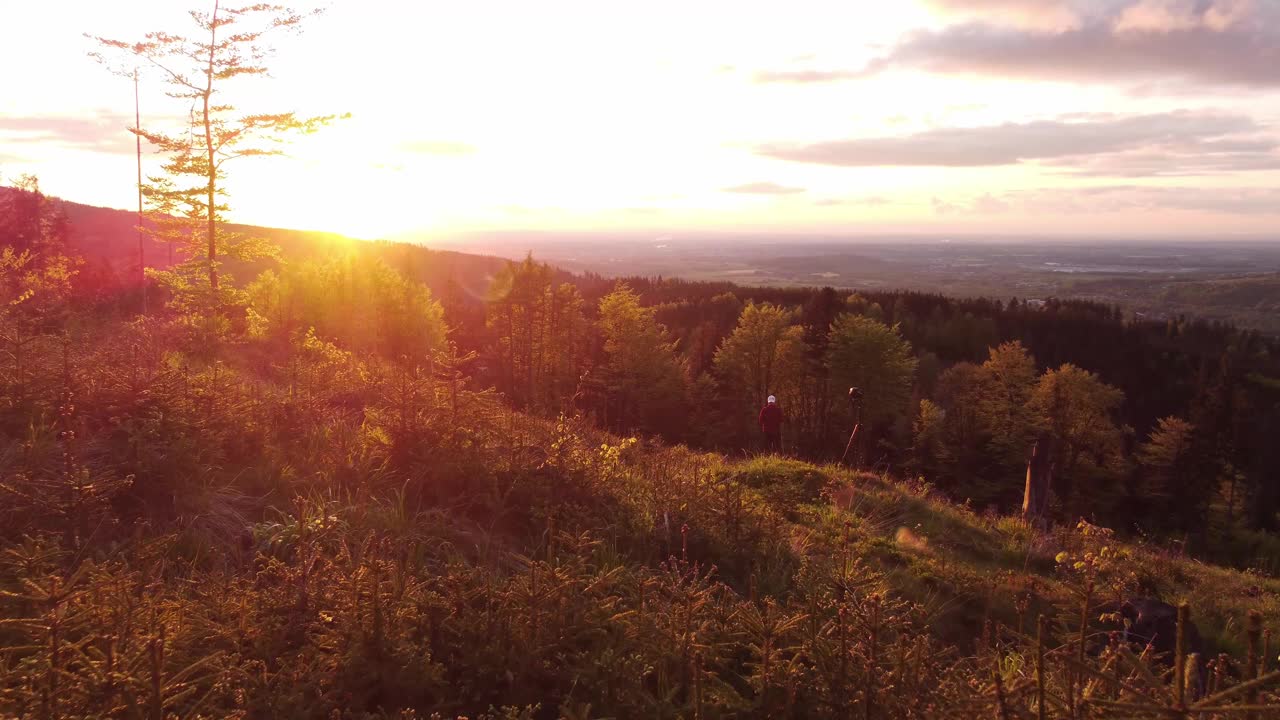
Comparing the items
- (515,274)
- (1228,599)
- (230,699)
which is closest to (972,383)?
(515,274)

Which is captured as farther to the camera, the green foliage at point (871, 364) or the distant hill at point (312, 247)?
the distant hill at point (312, 247)

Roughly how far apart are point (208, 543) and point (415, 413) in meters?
2.37

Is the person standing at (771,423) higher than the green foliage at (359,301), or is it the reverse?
the green foliage at (359,301)

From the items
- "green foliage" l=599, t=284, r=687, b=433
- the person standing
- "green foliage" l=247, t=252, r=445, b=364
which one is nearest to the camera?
the person standing

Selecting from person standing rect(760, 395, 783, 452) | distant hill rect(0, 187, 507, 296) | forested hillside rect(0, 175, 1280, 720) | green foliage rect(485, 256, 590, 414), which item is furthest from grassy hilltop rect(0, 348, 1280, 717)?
distant hill rect(0, 187, 507, 296)

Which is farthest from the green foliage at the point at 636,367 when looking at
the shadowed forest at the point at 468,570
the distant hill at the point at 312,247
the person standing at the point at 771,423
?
the distant hill at the point at 312,247

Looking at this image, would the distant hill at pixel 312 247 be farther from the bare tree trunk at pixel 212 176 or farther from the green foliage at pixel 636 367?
the bare tree trunk at pixel 212 176

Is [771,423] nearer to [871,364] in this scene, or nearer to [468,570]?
[468,570]

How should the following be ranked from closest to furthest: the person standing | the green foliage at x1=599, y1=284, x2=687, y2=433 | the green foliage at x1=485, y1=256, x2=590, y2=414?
the person standing
the green foliage at x1=599, y1=284, x2=687, y2=433
the green foliage at x1=485, y1=256, x2=590, y2=414

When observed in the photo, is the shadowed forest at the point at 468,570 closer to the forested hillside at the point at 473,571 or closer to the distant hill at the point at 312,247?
the forested hillside at the point at 473,571

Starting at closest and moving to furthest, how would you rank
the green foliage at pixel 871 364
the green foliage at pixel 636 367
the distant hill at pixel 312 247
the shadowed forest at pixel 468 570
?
the shadowed forest at pixel 468 570 < the green foliage at pixel 871 364 < the green foliage at pixel 636 367 < the distant hill at pixel 312 247

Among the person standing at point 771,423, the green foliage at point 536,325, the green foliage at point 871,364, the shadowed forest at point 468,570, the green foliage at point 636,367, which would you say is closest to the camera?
the shadowed forest at point 468,570

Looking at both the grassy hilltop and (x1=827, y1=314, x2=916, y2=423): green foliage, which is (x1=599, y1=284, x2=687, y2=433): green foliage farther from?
the grassy hilltop

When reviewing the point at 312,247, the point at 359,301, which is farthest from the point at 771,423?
the point at 312,247
